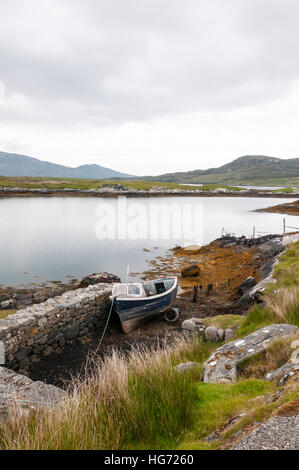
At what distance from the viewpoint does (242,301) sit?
54.1 feet

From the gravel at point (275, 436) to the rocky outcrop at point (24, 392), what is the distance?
4.13m

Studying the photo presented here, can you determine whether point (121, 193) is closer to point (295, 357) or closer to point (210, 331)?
point (210, 331)

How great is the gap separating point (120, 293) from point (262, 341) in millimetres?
9042

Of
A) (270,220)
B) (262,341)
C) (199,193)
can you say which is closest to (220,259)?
→ (262,341)

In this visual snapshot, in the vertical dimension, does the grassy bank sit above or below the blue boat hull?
above

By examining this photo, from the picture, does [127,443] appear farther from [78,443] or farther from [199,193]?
[199,193]

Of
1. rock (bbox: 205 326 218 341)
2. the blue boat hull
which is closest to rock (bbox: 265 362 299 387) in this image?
rock (bbox: 205 326 218 341)

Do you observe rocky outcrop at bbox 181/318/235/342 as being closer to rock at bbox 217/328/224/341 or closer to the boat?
rock at bbox 217/328/224/341

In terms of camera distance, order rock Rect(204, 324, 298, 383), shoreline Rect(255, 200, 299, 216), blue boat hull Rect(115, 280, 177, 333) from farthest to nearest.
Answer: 1. shoreline Rect(255, 200, 299, 216)
2. blue boat hull Rect(115, 280, 177, 333)
3. rock Rect(204, 324, 298, 383)

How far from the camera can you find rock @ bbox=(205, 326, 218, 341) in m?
11.2

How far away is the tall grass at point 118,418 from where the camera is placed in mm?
3918

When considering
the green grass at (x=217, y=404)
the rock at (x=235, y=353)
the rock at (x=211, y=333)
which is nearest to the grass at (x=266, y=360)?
the rock at (x=235, y=353)

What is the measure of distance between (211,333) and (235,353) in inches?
180

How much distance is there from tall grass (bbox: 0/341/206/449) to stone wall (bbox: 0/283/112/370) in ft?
19.7
